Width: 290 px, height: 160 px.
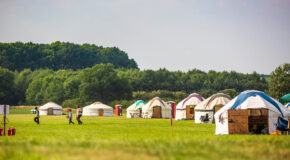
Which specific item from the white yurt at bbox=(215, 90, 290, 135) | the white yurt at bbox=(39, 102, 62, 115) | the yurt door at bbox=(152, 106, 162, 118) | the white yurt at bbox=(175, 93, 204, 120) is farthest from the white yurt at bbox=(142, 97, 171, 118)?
the white yurt at bbox=(215, 90, 290, 135)

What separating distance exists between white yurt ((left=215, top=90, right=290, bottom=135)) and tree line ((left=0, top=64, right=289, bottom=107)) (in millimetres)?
77711

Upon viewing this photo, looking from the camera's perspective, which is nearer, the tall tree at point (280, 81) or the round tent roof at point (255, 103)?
the round tent roof at point (255, 103)

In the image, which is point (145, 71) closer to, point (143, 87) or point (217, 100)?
point (143, 87)

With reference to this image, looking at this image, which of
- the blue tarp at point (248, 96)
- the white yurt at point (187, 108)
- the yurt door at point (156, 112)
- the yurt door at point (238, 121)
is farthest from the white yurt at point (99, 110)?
the yurt door at point (238, 121)

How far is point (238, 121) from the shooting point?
82.8 feet

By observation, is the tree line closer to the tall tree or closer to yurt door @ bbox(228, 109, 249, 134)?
the tall tree

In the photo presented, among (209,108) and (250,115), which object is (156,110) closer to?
(209,108)

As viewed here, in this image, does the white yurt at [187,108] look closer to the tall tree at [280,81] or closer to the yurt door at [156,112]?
the yurt door at [156,112]

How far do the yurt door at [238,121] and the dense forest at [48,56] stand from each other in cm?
14827

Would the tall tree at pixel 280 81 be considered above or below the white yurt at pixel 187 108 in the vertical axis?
above

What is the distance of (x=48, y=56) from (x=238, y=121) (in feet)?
529

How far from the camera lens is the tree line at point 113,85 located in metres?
111

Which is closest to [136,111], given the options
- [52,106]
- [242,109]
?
[52,106]

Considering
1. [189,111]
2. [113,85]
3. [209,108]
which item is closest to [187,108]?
[189,111]
